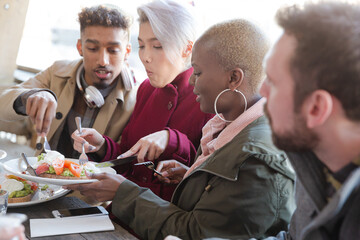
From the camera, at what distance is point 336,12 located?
0.92 m

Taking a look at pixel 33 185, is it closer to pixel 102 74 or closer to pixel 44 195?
pixel 44 195

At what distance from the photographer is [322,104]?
0.92 m

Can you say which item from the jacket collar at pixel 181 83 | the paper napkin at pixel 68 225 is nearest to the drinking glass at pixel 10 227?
the paper napkin at pixel 68 225

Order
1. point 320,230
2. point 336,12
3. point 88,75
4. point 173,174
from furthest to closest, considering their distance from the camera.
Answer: point 88,75 → point 173,174 → point 320,230 → point 336,12

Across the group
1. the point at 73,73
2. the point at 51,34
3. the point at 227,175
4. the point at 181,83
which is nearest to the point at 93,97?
the point at 73,73

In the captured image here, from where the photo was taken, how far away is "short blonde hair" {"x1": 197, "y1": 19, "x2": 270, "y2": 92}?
1.53 m

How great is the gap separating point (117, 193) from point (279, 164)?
25.3 inches

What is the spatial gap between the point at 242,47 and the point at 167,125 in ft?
2.71

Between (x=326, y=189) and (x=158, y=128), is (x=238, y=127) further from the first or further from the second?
(x=158, y=128)

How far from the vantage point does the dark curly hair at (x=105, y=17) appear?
8.36 ft

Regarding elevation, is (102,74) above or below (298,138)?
below

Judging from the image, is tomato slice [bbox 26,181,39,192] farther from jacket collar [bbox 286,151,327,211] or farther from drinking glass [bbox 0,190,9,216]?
jacket collar [bbox 286,151,327,211]

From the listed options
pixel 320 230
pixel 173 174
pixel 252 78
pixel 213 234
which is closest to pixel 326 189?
pixel 320 230

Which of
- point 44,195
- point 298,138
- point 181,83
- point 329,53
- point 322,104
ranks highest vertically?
point 329,53
